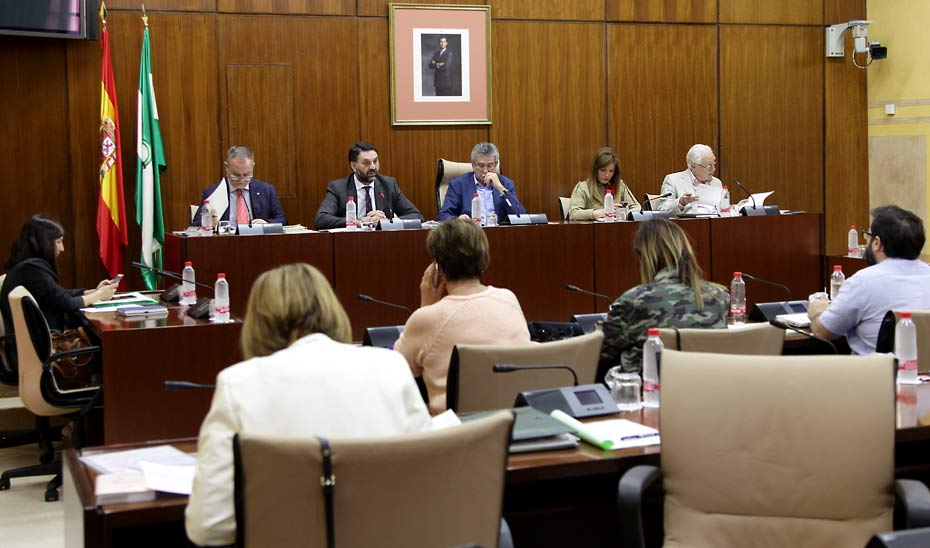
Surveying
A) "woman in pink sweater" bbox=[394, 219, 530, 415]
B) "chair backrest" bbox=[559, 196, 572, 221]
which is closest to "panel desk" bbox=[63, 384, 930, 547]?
"woman in pink sweater" bbox=[394, 219, 530, 415]

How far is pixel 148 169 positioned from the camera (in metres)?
6.82

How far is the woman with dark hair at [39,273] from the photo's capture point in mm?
5004

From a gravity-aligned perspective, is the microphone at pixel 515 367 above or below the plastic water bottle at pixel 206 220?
below

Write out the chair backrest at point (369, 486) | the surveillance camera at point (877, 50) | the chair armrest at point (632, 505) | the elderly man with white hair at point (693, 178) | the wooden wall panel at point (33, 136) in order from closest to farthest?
the chair backrest at point (369, 486), the chair armrest at point (632, 505), the wooden wall panel at point (33, 136), the elderly man with white hair at point (693, 178), the surveillance camera at point (877, 50)

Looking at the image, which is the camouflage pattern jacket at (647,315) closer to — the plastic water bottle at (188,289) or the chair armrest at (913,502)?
the chair armrest at (913,502)

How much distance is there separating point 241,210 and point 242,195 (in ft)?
0.34

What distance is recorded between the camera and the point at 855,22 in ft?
28.4

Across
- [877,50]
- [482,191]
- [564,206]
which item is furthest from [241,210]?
[877,50]

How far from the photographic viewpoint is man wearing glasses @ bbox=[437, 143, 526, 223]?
7.00 m

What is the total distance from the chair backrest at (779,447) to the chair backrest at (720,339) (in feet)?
3.14

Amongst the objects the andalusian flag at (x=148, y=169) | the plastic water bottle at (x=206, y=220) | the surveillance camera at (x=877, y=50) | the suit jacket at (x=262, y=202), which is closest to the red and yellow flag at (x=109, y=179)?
the andalusian flag at (x=148, y=169)

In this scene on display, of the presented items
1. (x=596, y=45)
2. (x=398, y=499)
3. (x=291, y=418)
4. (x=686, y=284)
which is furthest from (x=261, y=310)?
(x=596, y=45)

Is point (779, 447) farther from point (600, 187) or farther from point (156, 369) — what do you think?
point (600, 187)

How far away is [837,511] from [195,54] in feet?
19.5
